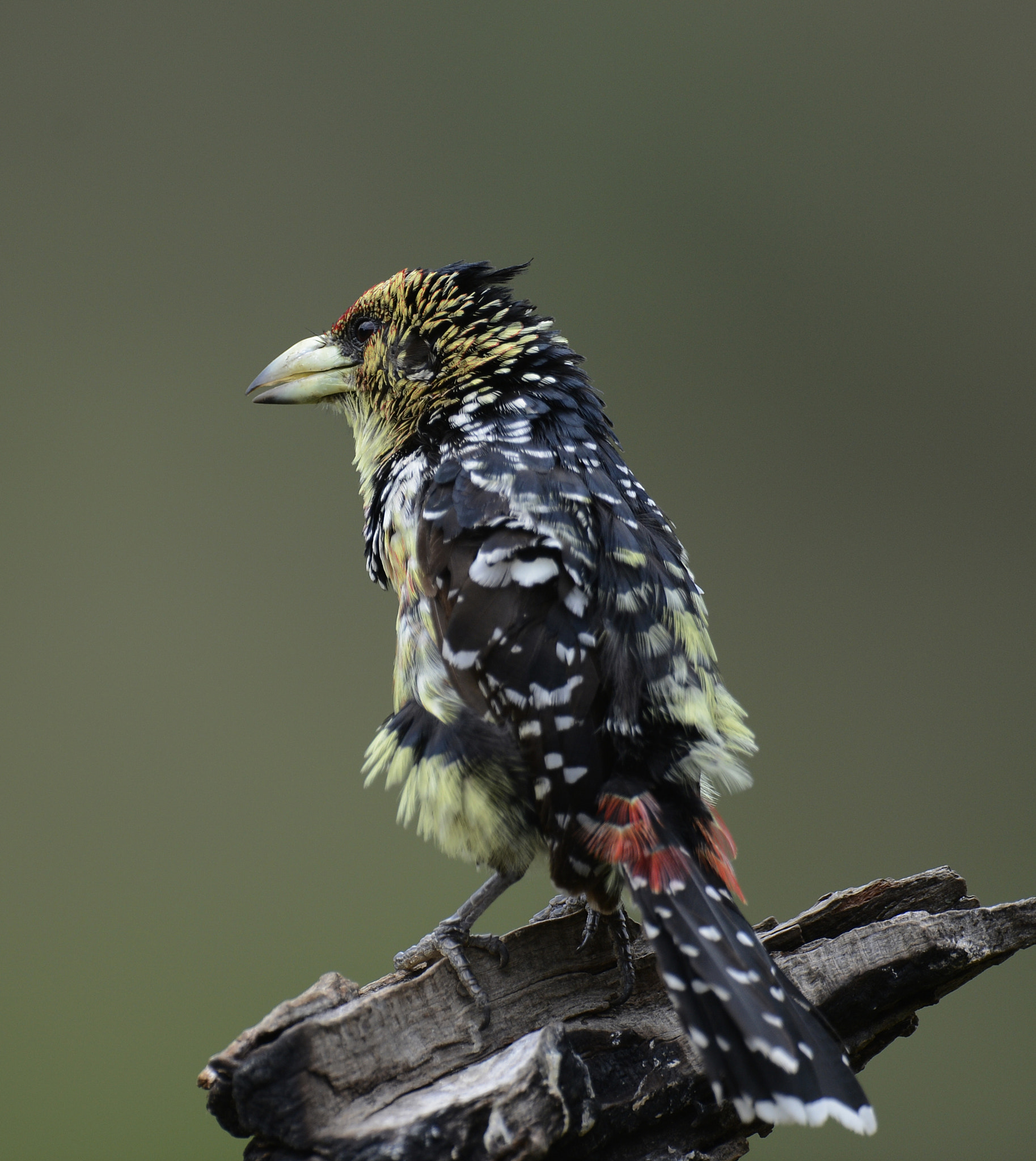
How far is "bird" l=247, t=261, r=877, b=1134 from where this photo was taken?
5.50 ft

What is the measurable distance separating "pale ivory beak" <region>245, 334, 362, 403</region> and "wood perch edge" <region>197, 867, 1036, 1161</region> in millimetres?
1433

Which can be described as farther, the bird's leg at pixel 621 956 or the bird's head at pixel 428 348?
the bird's head at pixel 428 348

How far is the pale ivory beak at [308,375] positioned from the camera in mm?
2611

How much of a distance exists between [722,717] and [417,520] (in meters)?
0.77

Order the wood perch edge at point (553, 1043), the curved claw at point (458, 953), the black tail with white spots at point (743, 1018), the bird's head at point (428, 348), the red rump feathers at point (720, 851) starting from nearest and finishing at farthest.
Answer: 1. the black tail with white spots at point (743, 1018)
2. the wood perch edge at point (553, 1043)
3. the red rump feathers at point (720, 851)
4. the curved claw at point (458, 953)
5. the bird's head at point (428, 348)

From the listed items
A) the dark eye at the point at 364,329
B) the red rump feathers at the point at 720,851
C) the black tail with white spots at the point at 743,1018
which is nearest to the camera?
the black tail with white spots at the point at 743,1018

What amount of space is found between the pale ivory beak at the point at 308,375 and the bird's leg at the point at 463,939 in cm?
130

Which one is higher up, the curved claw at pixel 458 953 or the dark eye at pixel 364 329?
the dark eye at pixel 364 329

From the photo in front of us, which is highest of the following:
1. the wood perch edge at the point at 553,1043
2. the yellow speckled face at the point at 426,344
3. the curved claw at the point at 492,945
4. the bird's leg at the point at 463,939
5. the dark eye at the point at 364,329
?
the dark eye at the point at 364,329

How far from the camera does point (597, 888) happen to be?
1854 mm

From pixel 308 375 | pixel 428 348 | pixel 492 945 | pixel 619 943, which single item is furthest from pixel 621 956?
pixel 308 375

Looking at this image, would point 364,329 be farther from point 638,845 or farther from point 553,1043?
point 553,1043

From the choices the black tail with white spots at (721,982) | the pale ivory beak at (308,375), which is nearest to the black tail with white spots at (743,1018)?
the black tail with white spots at (721,982)

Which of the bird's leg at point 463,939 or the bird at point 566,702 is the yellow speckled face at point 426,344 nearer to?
the bird at point 566,702
